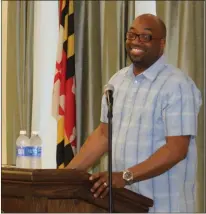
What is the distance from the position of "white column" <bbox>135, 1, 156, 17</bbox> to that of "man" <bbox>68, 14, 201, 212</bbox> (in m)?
2.04

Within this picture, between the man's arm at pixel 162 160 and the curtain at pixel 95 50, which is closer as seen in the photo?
the man's arm at pixel 162 160

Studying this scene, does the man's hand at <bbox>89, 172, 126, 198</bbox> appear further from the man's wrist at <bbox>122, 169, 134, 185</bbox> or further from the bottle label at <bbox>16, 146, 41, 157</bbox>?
the bottle label at <bbox>16, 146, 41, 157</bbox>

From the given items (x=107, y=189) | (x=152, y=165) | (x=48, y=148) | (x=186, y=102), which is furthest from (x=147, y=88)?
(x=48, y=148)

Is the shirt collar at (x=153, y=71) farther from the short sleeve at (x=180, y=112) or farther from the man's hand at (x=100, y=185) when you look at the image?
the man's hand at (x=100, y=185)

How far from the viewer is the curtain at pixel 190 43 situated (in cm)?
470

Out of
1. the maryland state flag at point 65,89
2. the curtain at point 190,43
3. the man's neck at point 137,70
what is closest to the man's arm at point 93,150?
the man's neck at point 137,70

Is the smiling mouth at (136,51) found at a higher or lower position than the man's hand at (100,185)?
higher

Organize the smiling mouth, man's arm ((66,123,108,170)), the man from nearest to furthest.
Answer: the man
the smiling mouth
man's arm ((66,123,108,170))

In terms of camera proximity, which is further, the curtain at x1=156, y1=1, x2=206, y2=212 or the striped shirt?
the curtain at x1=156, y1=1, x2=206, y2=212

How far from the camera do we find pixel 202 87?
472 centimetres

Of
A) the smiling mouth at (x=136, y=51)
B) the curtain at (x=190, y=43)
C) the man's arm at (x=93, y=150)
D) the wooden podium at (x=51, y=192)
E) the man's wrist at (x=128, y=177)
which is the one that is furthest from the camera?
the curtain at (x=190, y=43)

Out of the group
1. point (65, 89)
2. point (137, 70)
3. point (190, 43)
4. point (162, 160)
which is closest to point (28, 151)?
point (137, 70)

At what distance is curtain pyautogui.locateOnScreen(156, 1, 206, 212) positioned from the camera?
185 inches

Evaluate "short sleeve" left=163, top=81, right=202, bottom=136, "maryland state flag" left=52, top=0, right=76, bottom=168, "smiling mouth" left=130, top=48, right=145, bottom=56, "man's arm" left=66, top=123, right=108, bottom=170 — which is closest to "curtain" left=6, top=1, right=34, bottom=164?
"maryland state flag" left=52, top=0, right=76, bottom=168
